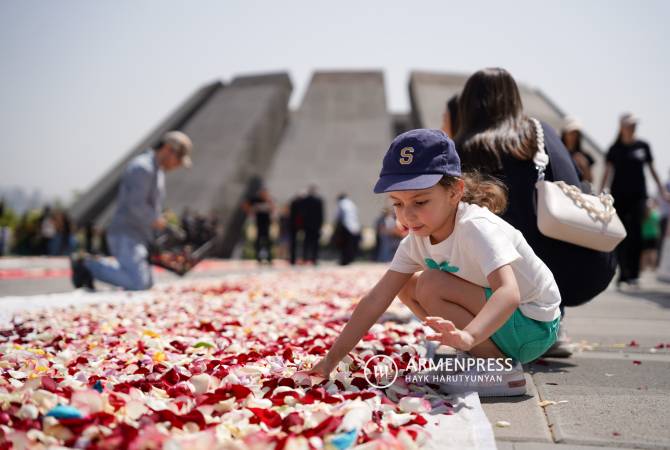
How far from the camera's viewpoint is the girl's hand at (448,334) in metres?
2.21

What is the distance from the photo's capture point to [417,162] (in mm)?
2521

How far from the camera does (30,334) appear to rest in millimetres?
4047

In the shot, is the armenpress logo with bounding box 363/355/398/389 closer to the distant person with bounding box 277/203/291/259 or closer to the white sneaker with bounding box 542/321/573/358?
the white sneaker with bounding box 542/321/573/358

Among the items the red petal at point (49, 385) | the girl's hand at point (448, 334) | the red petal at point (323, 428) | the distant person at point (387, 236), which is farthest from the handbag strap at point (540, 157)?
the distant person at point (387, 236)

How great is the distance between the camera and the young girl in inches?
97.3

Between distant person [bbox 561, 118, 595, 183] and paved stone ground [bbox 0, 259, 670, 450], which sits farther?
distant person [bbox 561, 118, 595, 183]

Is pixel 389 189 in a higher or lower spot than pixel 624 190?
higher

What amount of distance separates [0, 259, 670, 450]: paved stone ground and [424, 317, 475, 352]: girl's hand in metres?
0.37

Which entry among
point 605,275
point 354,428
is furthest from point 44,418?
point 605,275

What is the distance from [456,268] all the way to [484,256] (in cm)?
32

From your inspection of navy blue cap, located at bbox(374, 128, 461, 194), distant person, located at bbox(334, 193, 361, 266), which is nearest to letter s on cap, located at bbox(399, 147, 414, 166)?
navy blue cap, located at bbox(374, 128, 461, 194)

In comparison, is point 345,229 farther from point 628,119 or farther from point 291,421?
point 291,421

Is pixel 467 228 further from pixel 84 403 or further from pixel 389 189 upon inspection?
pixel 84 403

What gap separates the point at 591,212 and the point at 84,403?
2.72 metres
